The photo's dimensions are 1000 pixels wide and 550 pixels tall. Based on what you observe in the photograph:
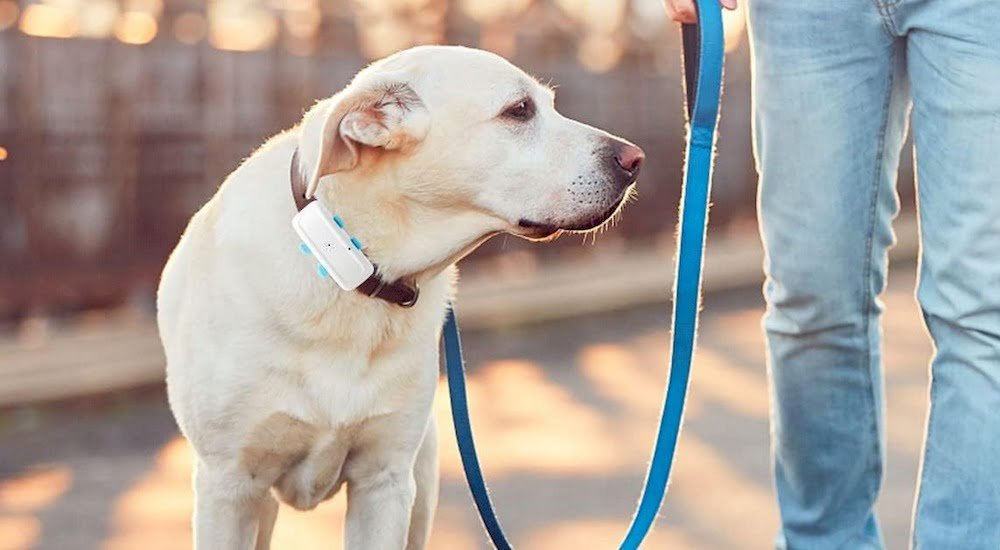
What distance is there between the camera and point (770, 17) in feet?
12.6

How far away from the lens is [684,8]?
150 inches

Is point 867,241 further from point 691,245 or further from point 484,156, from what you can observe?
point 484,156

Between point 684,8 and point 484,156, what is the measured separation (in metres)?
0.56

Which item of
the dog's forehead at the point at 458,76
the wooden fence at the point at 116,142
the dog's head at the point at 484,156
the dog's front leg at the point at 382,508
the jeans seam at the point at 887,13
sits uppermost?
the jeans seam at the point at 887,13

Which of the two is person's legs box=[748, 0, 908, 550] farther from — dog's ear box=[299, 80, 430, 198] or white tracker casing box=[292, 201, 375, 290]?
white tracker casing box=[292, 201, 375, 290]

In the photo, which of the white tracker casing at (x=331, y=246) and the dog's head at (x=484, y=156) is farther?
the dog's head at (x=484, y=156)

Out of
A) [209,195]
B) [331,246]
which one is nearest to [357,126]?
[331,246]

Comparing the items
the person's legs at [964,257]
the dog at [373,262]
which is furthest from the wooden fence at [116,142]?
the person's legs at [964,257]

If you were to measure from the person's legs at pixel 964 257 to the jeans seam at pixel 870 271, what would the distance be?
6.9 inches

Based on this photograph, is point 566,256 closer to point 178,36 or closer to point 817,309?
point 178,36

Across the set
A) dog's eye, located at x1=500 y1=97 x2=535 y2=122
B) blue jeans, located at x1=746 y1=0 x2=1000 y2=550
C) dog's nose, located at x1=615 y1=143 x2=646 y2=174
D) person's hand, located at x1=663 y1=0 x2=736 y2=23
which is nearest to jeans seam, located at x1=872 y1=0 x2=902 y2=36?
blue jeans, located at x1=746 y1=0 x2=1000 y2=550

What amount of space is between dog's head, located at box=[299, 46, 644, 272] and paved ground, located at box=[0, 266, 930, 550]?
1806 millimetres

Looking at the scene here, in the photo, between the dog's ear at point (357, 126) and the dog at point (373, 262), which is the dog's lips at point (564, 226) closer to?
the dog at point (373, 262)

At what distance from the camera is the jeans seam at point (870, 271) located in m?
3.78
